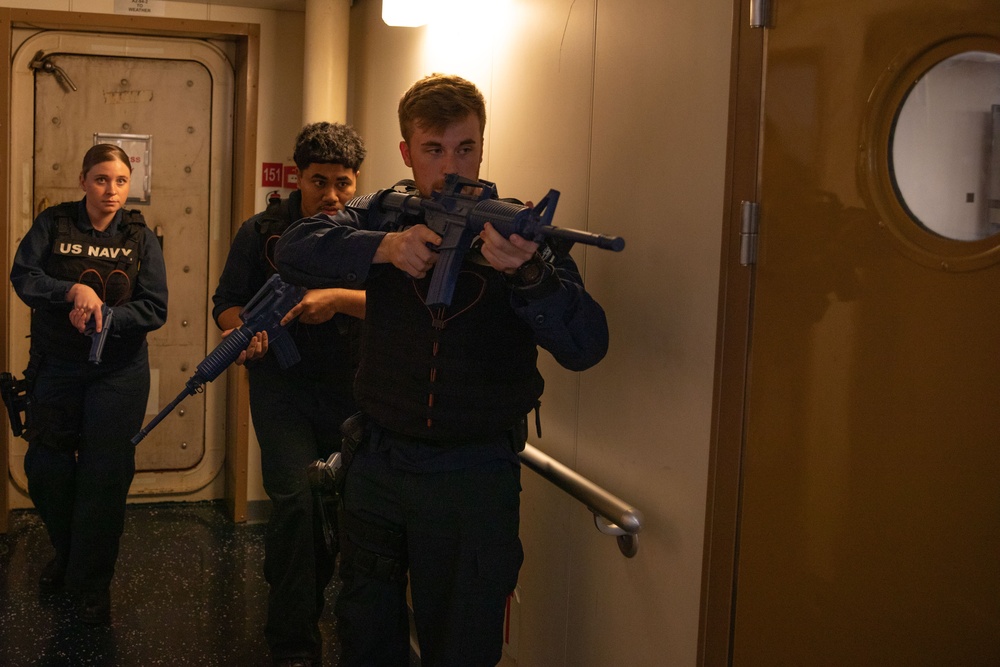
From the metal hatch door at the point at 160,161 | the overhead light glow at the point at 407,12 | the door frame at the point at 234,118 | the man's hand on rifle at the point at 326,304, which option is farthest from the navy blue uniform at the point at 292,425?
the metal hatch door at the point at 160,161

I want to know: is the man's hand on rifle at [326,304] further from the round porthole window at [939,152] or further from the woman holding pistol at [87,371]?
the round porthole window at [939,152]

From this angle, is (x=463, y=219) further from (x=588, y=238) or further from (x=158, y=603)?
(x=158, y=603)

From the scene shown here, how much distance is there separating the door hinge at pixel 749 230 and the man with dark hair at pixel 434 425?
423 mm

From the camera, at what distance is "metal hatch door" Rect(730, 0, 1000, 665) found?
142cm

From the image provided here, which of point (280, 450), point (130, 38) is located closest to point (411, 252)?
point (280, 450)

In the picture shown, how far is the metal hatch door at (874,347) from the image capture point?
4.64 ft

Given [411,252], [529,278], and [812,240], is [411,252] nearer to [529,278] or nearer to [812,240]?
[529,278]

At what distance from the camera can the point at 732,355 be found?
5.88ft

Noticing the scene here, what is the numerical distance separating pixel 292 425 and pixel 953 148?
240cm

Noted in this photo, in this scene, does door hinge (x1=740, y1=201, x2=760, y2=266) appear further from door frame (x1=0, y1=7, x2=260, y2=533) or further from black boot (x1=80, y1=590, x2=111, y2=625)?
door frame (x1=0, y1=7, x2=260, y2=533)

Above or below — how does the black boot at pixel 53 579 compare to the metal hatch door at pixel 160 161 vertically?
below

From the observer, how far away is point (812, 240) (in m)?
1.65

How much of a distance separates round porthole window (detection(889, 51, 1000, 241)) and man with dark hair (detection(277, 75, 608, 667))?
2.42 ft

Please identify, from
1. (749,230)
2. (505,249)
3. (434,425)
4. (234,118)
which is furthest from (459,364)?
(234,118)
